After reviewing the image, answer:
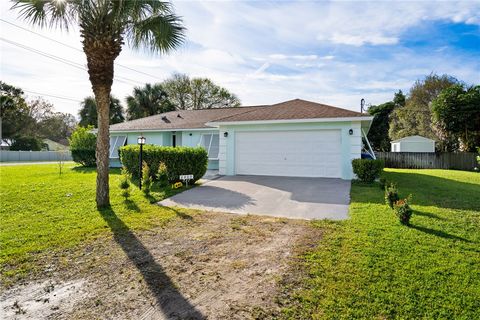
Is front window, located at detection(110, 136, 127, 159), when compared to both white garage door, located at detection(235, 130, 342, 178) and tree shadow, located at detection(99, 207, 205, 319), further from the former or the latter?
tree shadow, located at detection(99, 207, 205, 319)

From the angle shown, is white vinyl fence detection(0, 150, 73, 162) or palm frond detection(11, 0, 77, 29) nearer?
palm frond detection(11, 0, 77, 29)

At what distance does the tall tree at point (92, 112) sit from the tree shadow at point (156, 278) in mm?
27209

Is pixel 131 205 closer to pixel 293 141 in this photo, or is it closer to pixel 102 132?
pixel 102 132

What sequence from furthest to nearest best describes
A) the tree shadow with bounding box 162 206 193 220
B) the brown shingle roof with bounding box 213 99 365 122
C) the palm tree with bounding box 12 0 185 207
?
the brown shingle roof with bounding box 213 99 365 122 < the palm tree with bounding box 12 0 185 207 < the tree shadow with bounding box 162 206 193 220

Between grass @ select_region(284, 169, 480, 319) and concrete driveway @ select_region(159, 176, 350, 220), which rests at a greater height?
concrete driveway @ select_region(159, 176, 350, 220)

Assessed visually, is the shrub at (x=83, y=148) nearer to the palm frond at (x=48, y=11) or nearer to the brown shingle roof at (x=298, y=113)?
the brown shingle roof at (x=298, y=113)

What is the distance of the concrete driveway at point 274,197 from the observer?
7184mm

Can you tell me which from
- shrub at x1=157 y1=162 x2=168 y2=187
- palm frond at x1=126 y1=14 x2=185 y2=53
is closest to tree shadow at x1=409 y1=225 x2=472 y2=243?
palm frond at x1=126 y1=14 x2=185 y2=53

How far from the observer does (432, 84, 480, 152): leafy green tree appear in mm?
23031

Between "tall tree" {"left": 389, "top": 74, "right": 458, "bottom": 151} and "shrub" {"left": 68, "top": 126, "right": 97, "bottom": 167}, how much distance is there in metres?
30.5

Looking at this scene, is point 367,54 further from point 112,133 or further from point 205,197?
point 112,133

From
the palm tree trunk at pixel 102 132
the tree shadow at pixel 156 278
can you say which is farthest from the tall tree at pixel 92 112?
the tree shadow at pixel 156 278

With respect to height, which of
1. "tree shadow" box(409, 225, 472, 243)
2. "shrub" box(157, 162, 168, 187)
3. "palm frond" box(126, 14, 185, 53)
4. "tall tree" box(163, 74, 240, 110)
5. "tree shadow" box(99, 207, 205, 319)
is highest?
"tall tree" box(163, 74, 240, 110)

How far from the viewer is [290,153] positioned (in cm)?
1315
